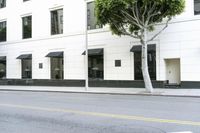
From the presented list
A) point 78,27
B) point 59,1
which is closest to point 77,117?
point 78,27

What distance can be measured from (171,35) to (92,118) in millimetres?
16693

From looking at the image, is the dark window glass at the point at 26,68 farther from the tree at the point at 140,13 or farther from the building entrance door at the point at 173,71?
the building entrance door at the point at 173,71

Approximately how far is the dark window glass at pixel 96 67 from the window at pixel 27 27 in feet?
32.5

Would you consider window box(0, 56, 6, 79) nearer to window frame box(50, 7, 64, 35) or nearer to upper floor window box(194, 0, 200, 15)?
window frame box(50, 7, 64, 35)

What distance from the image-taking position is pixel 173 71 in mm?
27141

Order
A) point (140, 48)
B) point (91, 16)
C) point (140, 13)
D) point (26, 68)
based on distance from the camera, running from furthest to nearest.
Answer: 1. point (26, 68)
2. point (91, 16)
3. point (140, 48)
4. point (140, 13)

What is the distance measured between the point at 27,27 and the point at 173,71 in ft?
61.5

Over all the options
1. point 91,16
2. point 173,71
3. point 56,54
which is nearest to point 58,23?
point 56,54

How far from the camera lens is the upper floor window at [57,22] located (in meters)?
34.6

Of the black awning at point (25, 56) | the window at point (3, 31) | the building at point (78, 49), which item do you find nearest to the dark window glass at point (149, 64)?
the building at point (78, 49)

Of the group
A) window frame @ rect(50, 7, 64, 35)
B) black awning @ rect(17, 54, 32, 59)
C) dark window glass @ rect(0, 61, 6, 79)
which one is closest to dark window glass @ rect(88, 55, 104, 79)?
window frame @ rect(50, 7, 64, 35)

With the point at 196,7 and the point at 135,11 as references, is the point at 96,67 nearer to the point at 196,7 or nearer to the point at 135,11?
the point at 135,11

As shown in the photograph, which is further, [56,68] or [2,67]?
[2,67]

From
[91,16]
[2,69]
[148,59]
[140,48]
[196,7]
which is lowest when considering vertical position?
[2,69]
